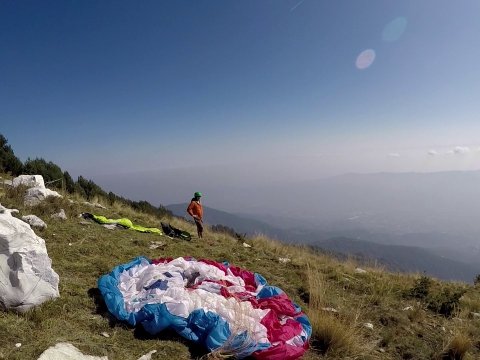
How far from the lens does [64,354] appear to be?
10.6ft

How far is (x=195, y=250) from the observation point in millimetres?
9281

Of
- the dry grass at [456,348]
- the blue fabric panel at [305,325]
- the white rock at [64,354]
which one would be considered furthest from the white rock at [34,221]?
the dry grass at [456,348]

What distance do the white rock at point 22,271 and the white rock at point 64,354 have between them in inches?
36.6

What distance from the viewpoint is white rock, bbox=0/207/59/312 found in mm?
3879

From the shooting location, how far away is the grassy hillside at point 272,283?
381 centimetres

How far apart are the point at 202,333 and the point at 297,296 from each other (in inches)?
133

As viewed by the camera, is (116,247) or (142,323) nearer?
(142,323)

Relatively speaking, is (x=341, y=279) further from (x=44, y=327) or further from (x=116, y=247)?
(x=44, y=327)

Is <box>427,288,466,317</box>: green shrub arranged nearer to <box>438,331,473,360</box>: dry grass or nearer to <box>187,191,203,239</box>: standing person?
<box>438,331,473,360</box>: dry grass

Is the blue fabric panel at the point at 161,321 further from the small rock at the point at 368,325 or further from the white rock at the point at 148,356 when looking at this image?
the small rock at the point at 368,325

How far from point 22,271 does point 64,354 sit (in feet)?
4.36

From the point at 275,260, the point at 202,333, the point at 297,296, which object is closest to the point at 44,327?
the point at 202,333

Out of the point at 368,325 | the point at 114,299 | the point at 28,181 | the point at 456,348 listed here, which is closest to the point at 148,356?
the point at 114,299

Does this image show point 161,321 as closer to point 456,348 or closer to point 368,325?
point 368,325
